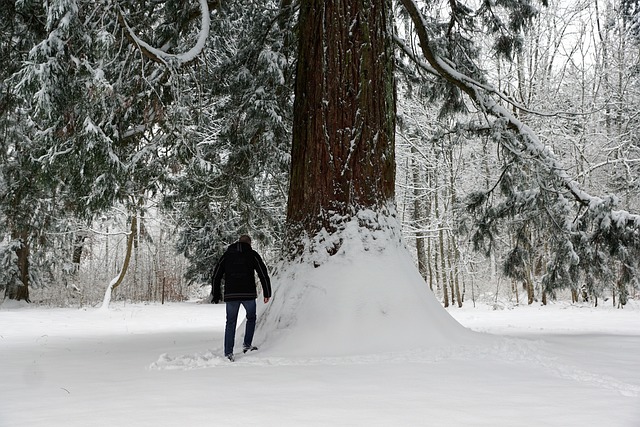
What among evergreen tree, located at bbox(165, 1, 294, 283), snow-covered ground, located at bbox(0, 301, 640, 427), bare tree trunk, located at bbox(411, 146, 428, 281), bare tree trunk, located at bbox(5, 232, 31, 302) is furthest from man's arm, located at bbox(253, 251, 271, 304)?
bare tree trunk, located at bbox(5, 232, 31, 302)

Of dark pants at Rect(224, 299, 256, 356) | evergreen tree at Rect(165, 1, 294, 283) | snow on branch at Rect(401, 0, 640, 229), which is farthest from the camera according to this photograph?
evergreen tree at Rect(165, 1, 294, 283)

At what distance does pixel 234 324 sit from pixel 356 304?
1.34 m

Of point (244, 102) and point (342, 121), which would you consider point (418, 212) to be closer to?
point (244, 102)

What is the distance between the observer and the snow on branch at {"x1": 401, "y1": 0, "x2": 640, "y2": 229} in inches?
312

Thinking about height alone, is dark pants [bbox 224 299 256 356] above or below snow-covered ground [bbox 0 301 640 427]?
above

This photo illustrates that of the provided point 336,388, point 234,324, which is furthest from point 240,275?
point 336,388

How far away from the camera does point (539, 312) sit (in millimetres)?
15930

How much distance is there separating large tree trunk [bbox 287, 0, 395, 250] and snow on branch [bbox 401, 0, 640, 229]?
1601 millimetres

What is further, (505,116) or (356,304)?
(505,116)

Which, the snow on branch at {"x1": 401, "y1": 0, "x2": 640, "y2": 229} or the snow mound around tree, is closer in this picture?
the snow mound around tree

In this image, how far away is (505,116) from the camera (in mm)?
8227

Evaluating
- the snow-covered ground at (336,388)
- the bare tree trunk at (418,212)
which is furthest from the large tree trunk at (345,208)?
the bare tree trunk at (418,212)

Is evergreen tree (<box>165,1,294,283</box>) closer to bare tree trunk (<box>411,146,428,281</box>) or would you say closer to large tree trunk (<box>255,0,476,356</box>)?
large tree trunk (<box>255,0,476,356</box>)

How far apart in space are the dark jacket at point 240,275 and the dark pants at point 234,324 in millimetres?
78
